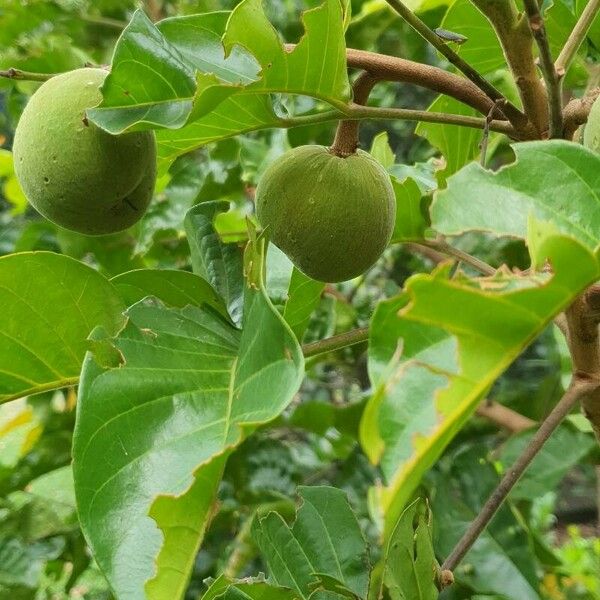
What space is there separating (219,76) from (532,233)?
0.31 meters

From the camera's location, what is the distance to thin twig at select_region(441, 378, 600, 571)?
26.9 inches

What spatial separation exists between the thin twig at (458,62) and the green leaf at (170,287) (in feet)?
0.97

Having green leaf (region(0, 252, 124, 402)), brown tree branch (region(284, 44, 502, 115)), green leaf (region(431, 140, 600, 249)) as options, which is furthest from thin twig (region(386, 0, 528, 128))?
Result: green leaf (region(0, 252, 124, 402))

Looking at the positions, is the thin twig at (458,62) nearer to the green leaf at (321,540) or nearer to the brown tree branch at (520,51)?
the brown tree branch at (520,51)

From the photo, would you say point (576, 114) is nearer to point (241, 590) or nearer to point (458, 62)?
point (458, 62)

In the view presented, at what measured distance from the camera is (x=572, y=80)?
113 centimetres

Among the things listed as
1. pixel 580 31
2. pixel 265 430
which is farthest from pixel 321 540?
pixel 265 430

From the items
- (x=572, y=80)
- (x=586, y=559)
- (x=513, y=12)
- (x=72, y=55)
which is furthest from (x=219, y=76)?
(x=586, y=559)

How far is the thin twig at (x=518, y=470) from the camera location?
0.68m

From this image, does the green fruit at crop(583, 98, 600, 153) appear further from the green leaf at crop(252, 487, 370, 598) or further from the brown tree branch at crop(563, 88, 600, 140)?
the green leaf at crop(252, 487, 370, 598)

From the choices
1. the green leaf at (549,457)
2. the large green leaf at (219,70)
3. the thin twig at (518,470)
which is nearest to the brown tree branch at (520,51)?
the large green leaf at (219,70)

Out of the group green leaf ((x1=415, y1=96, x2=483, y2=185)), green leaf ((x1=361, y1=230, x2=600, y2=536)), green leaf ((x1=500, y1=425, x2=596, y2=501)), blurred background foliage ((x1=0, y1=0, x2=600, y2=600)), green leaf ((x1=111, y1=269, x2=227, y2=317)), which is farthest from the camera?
green leaf ((x1=500, y1=425, x2=596, y2=501))

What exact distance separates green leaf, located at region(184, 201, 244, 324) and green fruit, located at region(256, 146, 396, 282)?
10 centimetres

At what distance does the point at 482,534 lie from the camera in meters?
1.19
